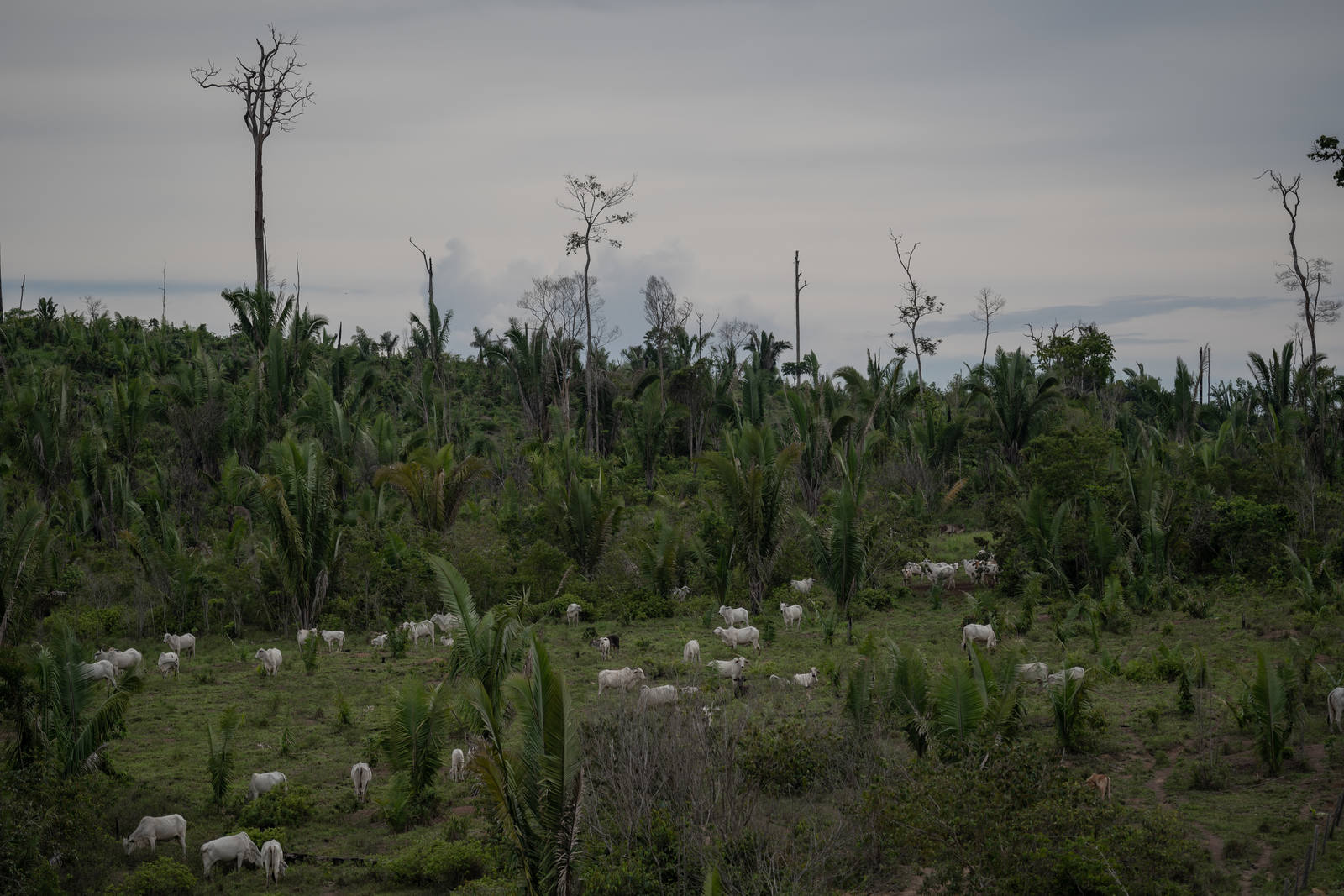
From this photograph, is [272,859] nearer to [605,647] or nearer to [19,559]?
[19,559]

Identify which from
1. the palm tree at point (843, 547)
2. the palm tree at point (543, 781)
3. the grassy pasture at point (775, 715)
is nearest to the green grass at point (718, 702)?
the grassy pasture at point (775, 715)

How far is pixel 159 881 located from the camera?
8.74 m

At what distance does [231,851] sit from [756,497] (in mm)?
11865

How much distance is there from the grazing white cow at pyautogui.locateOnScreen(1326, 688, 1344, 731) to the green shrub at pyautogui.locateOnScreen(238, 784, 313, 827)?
1142 centimetres

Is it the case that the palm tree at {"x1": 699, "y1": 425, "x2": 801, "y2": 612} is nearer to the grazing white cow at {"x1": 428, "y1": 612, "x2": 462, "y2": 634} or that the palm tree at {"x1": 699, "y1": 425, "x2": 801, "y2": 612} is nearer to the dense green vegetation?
the dense green vegetation

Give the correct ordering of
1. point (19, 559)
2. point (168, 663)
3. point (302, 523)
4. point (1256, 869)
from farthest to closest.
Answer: point (302, 523)
point (168, 663)
point (19, 559)
point (1256, 869)

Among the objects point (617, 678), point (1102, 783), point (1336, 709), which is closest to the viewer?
point (1102, 783)

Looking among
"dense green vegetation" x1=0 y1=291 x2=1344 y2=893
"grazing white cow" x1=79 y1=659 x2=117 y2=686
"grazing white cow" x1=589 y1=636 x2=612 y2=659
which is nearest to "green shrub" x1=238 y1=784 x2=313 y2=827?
"dense green vegetation" x1=0 y1=291 x2=1344 y2=893

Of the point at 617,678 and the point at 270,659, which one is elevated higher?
the point at 617,678

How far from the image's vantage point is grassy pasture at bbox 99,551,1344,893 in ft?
32.5

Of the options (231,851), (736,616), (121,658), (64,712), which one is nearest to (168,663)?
Result: (121,658)

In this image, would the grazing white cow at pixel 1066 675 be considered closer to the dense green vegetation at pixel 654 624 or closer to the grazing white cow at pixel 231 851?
the dense green vegetation at pixel 654 624

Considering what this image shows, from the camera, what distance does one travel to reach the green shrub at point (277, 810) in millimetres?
10273

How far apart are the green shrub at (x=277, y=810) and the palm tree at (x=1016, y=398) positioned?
953 inches
